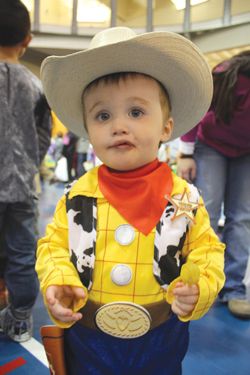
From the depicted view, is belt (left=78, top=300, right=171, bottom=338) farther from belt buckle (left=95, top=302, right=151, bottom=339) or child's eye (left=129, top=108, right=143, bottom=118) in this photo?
child's eye (left=129, top=108, right=143, bottom=118)

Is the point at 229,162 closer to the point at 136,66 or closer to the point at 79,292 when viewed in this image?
the point at 136,66

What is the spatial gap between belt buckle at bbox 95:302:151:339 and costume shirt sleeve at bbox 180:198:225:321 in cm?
10

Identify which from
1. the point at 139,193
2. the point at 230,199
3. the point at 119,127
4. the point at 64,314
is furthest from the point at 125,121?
the point at 230,199

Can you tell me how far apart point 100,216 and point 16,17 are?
2.51 ft

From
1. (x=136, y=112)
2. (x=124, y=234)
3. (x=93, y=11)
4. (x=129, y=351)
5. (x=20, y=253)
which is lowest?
(x=20, y=253)

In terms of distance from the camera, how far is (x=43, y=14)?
24.0ft

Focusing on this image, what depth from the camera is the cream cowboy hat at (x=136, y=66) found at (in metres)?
0.69

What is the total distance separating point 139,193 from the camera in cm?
74

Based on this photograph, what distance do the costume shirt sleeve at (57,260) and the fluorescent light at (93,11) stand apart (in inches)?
283

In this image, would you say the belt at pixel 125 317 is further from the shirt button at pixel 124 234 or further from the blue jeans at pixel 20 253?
the blue jeans at pixel 20 253

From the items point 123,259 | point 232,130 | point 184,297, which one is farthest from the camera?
point 232,130

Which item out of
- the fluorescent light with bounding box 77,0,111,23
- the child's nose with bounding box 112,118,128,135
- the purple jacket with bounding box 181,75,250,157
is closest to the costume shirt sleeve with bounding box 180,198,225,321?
the child's nose with bounding box 112,118,128,135

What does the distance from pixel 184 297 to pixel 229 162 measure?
100cm

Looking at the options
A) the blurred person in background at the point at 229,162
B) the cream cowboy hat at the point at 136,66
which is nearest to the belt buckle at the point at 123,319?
the cream cowboy hat at the point at 136,66
